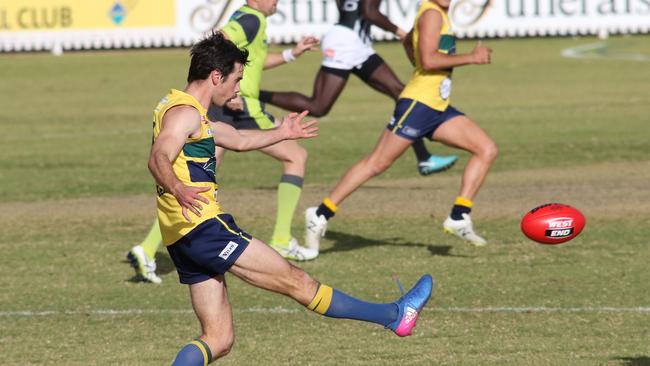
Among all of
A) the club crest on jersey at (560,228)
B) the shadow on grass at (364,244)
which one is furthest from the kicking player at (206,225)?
the shadow on grass at (364,244)

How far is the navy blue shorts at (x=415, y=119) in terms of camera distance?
41.9 ft

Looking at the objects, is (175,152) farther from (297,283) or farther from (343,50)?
(343,50)

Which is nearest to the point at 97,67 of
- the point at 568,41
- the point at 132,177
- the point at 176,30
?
the point at 176,30

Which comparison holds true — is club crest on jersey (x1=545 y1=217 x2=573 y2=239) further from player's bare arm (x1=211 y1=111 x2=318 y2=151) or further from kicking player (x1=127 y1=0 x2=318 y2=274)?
kicking player (x1=127 y1=0 x2=318 y2=274)

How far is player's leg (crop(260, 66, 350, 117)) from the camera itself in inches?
611

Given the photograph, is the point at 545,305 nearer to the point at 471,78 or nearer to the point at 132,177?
the point at 132,177

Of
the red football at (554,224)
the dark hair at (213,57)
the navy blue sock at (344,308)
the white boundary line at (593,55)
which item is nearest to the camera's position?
the dark hair at (213,57)

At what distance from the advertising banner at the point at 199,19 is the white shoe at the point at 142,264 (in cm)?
2492

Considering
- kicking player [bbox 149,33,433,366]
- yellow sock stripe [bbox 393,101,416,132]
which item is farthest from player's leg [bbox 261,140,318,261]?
kicking player [bbox 149,33,433,366]

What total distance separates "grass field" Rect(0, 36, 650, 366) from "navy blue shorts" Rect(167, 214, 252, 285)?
1.50 meters

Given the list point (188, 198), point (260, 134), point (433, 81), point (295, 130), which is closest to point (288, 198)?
point (433, 81)

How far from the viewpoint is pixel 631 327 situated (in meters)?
9.90

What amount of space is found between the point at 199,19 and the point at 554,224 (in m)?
28.1

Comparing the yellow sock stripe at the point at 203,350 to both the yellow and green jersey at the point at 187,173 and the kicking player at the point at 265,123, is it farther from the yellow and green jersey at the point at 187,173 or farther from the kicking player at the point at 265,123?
the kicking player at the point at 265,123
